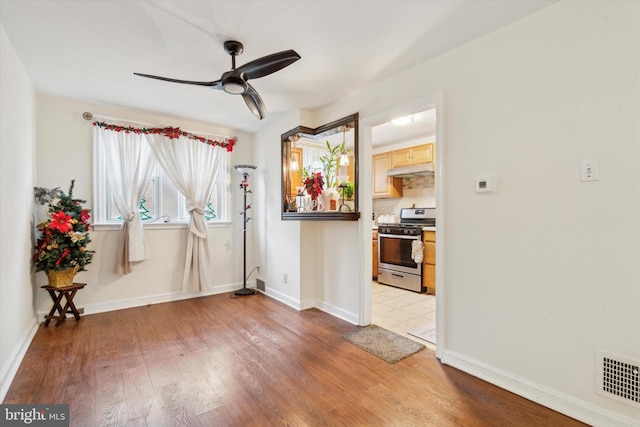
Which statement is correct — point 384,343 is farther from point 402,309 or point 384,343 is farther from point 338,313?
point 402,309

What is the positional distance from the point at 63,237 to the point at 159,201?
3.81 ft

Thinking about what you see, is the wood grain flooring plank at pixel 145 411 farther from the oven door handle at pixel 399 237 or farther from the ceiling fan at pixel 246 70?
the oven door handle at pixel 399 237

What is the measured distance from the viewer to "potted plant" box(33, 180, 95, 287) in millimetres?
2857

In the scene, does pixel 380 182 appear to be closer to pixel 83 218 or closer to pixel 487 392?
pixel 487 392

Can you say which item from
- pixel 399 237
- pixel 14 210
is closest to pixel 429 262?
pixel 399 237

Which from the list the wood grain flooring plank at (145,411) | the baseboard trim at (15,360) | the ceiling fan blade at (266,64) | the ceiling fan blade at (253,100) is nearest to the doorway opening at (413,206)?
the ceiling fan blade at (253,100)

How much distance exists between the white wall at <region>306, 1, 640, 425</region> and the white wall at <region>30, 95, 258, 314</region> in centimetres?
330

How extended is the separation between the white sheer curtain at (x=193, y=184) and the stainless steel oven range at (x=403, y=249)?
→ 8.92 ft

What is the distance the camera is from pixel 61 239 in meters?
2.91

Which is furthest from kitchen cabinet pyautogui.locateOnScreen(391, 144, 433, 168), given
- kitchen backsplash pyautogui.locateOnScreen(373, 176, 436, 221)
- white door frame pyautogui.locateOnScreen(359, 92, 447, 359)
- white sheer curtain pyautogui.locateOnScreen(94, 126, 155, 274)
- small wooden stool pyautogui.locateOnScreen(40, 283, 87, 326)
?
small wooden stool pyautogui.locateOnScreen(40, 283, 87, 326)

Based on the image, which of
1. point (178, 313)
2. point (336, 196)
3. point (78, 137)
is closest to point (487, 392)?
point (336, 196)

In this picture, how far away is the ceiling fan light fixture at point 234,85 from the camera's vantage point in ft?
6.89

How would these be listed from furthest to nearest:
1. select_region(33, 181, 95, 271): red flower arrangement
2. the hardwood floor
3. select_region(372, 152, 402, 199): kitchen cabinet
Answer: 1. select_region(372, 152, 402, 199): kitchen cabinet
2. select_region(33, 181, 95, 271): red flower arrangement
3. the hardwood floor

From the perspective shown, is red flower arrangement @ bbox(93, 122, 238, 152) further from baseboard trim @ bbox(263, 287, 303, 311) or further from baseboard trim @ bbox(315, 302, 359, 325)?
baseboard trim @ bbox(315, 302, 359, 325)
